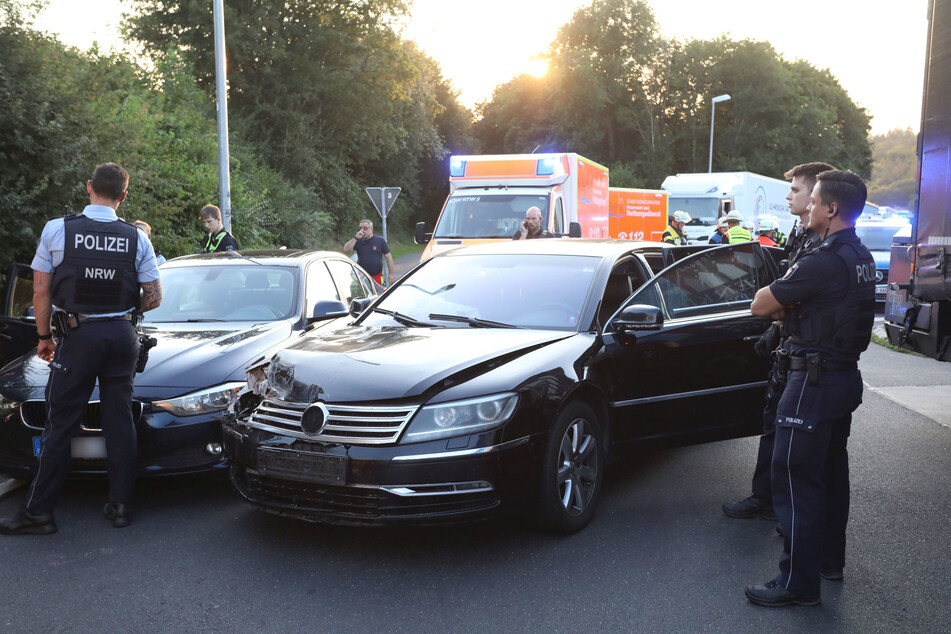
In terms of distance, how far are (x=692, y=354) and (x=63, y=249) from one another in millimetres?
3585

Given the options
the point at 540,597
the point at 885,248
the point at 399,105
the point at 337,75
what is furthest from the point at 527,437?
the point at 399,105

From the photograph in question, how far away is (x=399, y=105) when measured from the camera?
3909 centimetres

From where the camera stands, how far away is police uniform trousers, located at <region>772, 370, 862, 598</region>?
12.5 ft

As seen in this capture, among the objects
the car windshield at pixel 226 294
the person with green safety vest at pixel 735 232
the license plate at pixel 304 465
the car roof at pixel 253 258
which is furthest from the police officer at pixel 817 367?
the person with green safety vest at pixel 735 232

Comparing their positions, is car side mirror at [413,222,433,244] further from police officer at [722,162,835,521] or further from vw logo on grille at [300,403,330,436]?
vw logo on grille at [300,403,330,436]

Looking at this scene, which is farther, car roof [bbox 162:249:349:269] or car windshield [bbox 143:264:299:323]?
car roof [bbox 162:249:349:269]

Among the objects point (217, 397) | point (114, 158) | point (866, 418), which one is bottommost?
point (866, 418)

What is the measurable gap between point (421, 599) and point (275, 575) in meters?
0.74

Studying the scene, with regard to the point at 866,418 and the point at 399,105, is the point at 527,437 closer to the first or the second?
the point at 866,418

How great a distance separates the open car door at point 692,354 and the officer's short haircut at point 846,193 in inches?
52.0

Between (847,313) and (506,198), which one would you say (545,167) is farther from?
(847,313)

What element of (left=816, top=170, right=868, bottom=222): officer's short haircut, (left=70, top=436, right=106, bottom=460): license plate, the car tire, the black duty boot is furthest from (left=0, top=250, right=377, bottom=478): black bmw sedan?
(left=816, top=170, right=868, bottom=222): officer's short haircut

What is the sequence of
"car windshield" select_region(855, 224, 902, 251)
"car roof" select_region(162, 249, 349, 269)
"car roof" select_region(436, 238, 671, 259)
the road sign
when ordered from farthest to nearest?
"car windshield" select_region(855, 224, 902, 251) → the road sign → "car roof" select_region(162, 249, 349, 269) → "car roof" select_region(436, 238, 671, 259)

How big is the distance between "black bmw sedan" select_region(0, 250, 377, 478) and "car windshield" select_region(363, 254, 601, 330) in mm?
823
